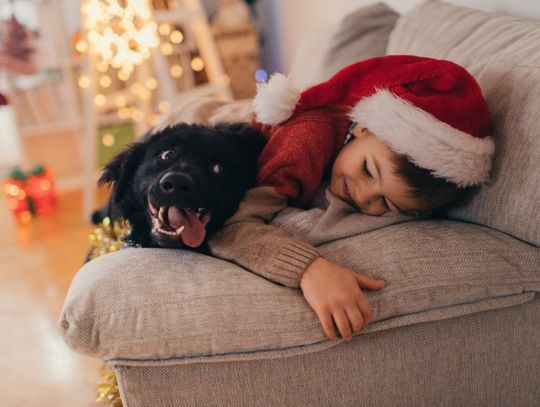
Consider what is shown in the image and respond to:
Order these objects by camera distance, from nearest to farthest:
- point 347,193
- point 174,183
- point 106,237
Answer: point 174,183 → point 347,193 → point 106,237

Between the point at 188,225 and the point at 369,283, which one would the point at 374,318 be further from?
the point at 188,225

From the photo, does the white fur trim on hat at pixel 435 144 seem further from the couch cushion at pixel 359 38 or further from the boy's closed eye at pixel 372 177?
the couch cushion at pixel 359 38

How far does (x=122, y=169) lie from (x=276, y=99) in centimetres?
38

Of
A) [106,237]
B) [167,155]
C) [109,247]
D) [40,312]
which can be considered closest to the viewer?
[167,155]

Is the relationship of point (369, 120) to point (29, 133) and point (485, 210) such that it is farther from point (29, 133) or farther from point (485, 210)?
point (29, 133)

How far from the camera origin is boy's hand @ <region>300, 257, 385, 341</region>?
30.1 inches

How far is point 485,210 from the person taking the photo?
0.94m

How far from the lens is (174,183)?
86cm

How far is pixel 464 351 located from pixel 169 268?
1.75 feet

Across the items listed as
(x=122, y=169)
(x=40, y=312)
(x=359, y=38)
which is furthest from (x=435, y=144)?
(x=40, y=312)

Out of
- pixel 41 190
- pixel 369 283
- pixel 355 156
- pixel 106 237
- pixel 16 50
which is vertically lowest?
pixel 41 190

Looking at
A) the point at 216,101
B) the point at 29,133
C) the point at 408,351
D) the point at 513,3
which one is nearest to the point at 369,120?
the point at 408,351

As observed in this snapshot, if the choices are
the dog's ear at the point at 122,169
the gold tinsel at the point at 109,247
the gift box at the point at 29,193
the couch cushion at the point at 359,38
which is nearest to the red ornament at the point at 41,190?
the gift box at the point at 29,193

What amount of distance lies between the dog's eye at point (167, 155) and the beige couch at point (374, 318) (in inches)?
7.4
